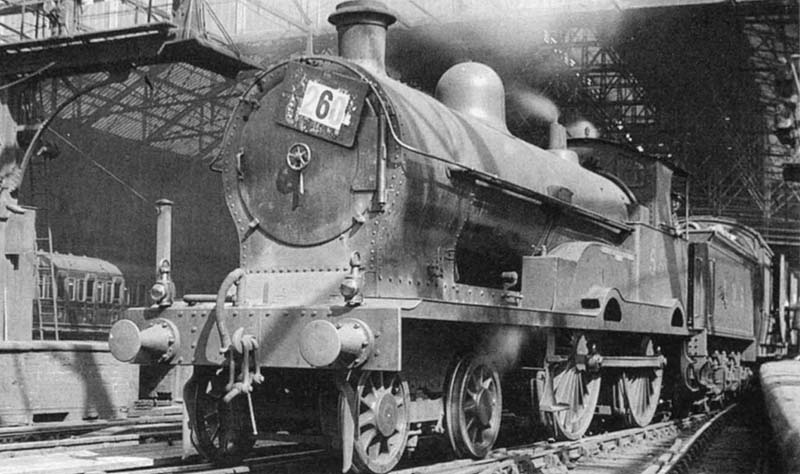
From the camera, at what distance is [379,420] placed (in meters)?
6.38

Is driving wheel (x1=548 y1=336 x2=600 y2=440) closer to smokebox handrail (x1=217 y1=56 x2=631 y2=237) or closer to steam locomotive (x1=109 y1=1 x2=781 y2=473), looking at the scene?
steam locomotive (x1=109 y1=1 x2=781 y2=473)

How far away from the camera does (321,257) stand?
23.2 ft

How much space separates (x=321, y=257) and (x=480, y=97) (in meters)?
2.67

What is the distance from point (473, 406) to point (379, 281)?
1417mm

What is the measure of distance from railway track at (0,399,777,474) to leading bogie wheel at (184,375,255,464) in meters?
0.15

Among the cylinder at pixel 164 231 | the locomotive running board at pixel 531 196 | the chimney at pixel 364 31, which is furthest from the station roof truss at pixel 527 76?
the cylinder at pixel 164 231

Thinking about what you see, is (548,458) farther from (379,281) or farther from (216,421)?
(216,421)

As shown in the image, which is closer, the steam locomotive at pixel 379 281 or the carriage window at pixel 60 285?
the steam locomotive at pixel 379 281

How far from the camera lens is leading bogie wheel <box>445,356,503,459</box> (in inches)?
287

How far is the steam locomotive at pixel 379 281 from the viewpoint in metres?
6.47

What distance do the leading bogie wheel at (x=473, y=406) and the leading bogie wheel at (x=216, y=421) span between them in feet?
5.20

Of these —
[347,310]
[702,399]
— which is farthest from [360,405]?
[702,399]

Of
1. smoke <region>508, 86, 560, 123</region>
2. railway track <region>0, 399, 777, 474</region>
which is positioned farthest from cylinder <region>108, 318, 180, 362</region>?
smoke <region>508, 86, 560, 123</region>

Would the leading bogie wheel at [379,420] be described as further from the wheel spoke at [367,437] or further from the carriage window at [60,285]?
the carriage window at [60,285]
